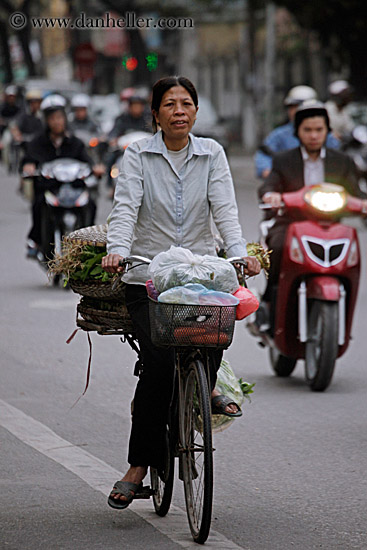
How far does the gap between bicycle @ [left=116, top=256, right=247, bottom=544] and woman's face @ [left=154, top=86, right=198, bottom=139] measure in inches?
22.9

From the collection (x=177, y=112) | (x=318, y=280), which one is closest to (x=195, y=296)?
(x=177, y=112)

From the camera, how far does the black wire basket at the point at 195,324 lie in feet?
15.4

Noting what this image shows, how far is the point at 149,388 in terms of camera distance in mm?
5156

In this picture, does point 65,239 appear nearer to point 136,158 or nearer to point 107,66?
point 136,158

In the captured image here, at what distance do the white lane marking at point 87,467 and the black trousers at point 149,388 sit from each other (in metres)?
0.25

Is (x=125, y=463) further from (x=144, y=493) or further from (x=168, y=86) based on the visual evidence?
(x=168, y=86)

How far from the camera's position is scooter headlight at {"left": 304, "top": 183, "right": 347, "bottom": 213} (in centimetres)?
795

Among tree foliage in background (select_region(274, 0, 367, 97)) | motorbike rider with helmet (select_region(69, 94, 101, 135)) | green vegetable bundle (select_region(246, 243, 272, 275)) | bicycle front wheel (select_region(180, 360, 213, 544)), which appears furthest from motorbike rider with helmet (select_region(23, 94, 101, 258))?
tree foliage in background (select_region(274, 0, 367, 97))

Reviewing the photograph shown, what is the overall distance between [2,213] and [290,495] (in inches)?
671

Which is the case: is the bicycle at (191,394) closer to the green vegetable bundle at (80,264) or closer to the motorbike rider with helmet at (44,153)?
the green vegetable bundle at (80,264)

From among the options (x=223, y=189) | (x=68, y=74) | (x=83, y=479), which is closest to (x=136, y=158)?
(x=223, y=189)

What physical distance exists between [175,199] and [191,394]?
81 cm

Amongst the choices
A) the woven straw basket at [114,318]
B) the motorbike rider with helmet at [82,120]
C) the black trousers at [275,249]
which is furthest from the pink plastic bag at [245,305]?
the motorbike rider with helmet at [82,120]

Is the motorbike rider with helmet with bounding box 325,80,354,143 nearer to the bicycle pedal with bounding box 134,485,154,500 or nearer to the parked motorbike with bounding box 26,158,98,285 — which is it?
the parked motorbike with bounding box 26,158,98,285
